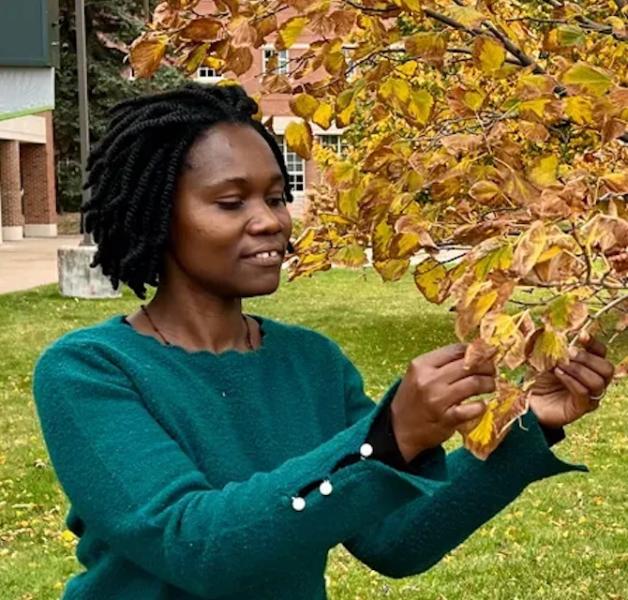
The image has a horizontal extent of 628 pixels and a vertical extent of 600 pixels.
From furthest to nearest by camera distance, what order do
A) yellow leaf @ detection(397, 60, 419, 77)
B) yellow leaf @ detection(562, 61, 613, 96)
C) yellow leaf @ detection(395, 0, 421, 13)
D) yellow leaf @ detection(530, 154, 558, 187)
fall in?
1. yellow leaf @ detection(397, 60, 419, 77)
2. yellow leaf @ detection(395, 0, 421, 13)
3. yellow leaf @ detection(530, 154, 558, 187)
4. yellow leaf @ detection(562, 61, 613, 96)

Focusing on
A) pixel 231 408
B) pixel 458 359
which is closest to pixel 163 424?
pixel 231 408

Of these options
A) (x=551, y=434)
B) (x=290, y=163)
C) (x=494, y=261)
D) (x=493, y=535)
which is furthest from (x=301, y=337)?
(x=290, y=163)

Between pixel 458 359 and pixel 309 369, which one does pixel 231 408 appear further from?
pixel 458 359

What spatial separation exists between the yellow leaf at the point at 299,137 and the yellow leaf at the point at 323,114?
26 millimetres

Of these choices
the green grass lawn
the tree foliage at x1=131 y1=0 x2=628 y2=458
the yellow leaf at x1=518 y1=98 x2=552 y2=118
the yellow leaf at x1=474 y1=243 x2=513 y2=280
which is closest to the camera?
the yellow leaf at x1=474 y1=243 x2=513 y2=280

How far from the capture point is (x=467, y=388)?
145cm

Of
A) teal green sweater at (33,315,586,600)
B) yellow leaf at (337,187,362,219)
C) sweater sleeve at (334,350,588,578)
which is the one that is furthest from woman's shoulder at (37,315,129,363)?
yellow leaf at (337,187,362,219)

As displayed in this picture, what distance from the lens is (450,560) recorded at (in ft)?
18.0

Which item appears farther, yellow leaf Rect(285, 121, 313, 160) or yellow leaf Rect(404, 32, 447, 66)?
yellow leaf Rect(285, 121, 313, 160)

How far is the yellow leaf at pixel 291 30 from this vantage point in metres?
2.27

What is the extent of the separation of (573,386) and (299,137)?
0.94m

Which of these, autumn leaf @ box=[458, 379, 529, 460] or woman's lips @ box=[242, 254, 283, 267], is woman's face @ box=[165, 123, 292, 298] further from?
autumn leaf @ box=[458, 379, 529, 460]

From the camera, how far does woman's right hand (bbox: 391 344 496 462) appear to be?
145cm

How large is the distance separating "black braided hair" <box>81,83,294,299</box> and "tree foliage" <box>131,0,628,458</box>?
0.37m
